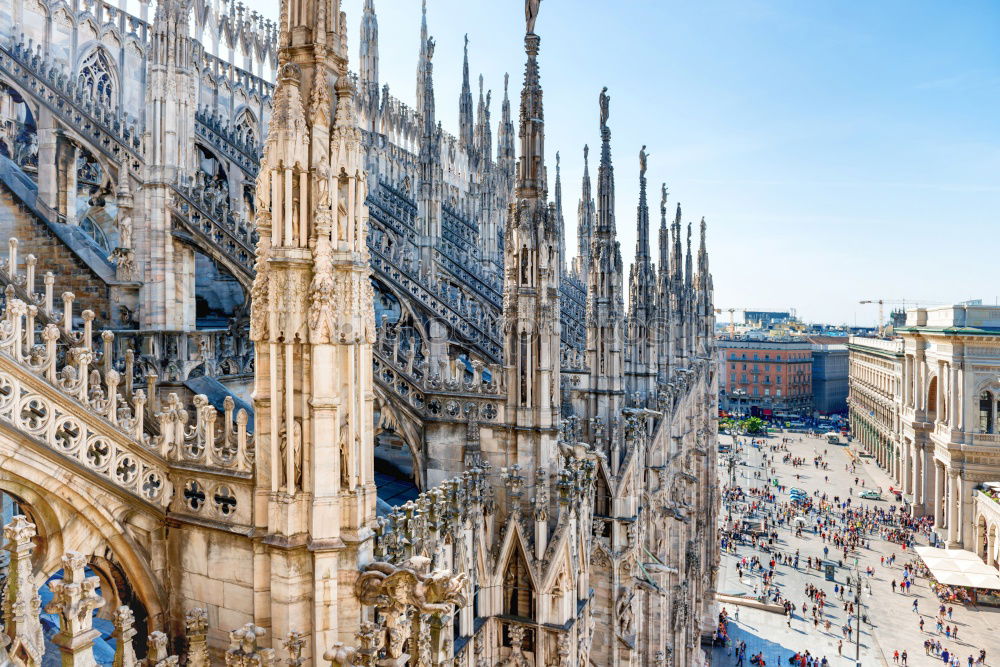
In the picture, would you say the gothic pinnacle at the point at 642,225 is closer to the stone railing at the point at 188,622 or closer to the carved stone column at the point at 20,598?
the stone railing at the point at 188,622

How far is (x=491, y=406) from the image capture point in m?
11.8

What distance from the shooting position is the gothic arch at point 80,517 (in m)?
6.31

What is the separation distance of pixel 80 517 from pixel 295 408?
2.86 m

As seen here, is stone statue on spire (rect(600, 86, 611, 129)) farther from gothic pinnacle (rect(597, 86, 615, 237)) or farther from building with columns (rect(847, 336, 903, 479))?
building with columns (rect(847, 336, 903, 479))

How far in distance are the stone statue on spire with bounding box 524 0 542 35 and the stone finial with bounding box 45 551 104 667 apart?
10835 millimetres

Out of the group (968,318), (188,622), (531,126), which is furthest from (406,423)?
(968,318)

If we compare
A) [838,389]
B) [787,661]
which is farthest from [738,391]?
[787,661]

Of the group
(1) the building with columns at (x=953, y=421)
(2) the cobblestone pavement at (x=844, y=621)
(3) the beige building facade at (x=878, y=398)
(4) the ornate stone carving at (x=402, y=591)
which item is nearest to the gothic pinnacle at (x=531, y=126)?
(4) the ornate stone carving at (x=402, y=591)

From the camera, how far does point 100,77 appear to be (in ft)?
84.3

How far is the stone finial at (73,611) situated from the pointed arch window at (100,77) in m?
26.3

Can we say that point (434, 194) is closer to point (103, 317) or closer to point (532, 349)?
point (103, 317)

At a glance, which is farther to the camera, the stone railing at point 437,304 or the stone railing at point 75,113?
the stone railing at point 437,304

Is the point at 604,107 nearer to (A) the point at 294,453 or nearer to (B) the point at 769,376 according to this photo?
(A) the point at 294,453

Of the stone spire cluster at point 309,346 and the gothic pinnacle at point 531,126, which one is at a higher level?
the gothic pinnacle at point 531,126
